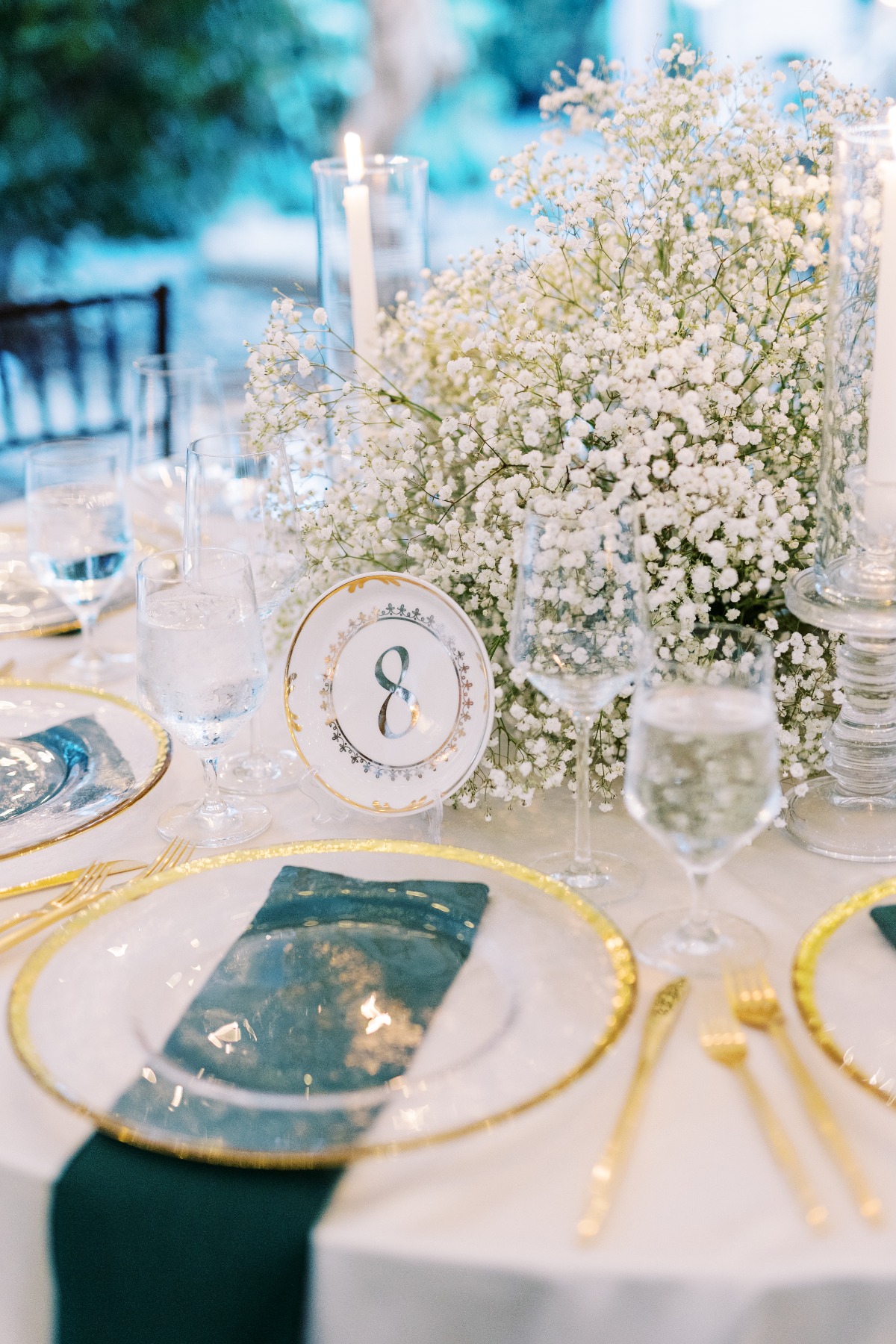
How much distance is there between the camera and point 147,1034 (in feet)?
2.86

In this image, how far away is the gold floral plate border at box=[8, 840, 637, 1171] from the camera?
0.74 m

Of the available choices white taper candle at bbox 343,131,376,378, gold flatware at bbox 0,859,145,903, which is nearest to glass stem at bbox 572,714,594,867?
gold flatware at bbox 0,859,145,903

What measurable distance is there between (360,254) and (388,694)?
2.26 feet

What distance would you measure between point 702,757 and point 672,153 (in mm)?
851

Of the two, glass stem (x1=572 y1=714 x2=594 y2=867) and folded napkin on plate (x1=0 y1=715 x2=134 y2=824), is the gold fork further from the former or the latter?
glass stem (x1=572 y1=714 x2=594 y2=867)

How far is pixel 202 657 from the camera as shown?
1132 millimetres

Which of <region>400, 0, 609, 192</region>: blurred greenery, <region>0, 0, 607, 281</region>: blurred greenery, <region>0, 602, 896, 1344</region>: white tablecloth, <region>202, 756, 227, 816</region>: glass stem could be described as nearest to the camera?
<region>0, 602, 896, 1344</region>: white tablecloth

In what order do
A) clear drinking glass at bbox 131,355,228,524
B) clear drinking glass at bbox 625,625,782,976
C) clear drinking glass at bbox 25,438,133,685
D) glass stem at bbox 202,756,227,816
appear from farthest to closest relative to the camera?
clear drinking glass at bbox 131,355,228,524
clear drinking glass at bbox 25,438,133,685
glass stem at bbox 202,756,227,816
clear drinking glass at bbox 625,625,782,976

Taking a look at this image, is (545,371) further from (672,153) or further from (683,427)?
(672,153)

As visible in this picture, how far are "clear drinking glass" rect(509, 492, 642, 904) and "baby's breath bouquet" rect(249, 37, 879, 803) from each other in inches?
2.4

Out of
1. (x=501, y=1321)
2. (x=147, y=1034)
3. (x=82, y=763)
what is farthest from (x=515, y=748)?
(x=501, y=1321)

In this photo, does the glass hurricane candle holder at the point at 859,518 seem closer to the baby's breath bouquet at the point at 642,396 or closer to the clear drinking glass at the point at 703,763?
the baby's breath bouquet at the point at 642,396

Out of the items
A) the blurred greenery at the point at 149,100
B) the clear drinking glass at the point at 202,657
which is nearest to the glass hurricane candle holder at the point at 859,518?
the clear drinking glass at the point at 202,657

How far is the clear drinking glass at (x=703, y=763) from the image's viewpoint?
855 mm
